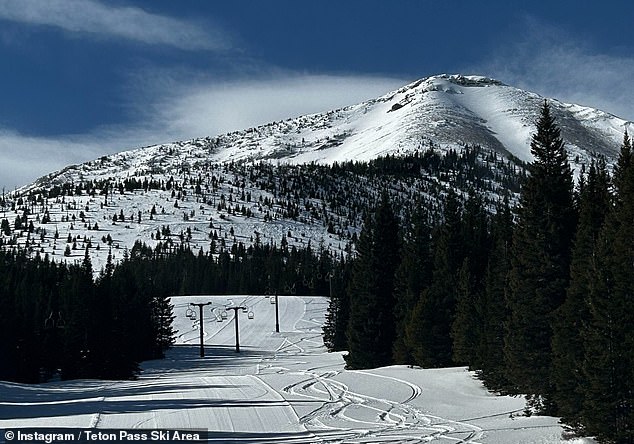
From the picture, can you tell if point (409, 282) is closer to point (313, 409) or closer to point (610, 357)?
point (313, 409)

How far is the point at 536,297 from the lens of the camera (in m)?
24.9

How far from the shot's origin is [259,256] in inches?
6742

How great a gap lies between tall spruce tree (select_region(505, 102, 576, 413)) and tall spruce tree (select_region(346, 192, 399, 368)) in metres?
20.0

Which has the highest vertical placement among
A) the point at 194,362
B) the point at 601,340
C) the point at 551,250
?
the point at 551,250

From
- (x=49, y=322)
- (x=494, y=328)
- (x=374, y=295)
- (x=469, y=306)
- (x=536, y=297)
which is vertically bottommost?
(x=494, y=328)

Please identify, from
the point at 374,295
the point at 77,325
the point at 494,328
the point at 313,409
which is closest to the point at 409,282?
the point at 374,295

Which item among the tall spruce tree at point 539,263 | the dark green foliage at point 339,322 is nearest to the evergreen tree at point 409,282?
the tall spruce tree at point 539,263

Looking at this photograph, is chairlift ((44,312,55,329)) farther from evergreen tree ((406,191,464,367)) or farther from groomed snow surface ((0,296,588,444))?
evergreen tree ((406,191,464,367))

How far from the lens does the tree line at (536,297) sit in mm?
16828

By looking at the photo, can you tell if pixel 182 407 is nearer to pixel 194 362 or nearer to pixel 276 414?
pixel 276 414

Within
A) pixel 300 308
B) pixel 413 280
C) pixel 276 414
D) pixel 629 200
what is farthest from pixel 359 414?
pixel 300 308

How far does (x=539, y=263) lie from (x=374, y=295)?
22992mm

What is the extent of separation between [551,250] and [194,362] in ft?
141

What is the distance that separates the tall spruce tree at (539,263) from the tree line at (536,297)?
1.6 inches
